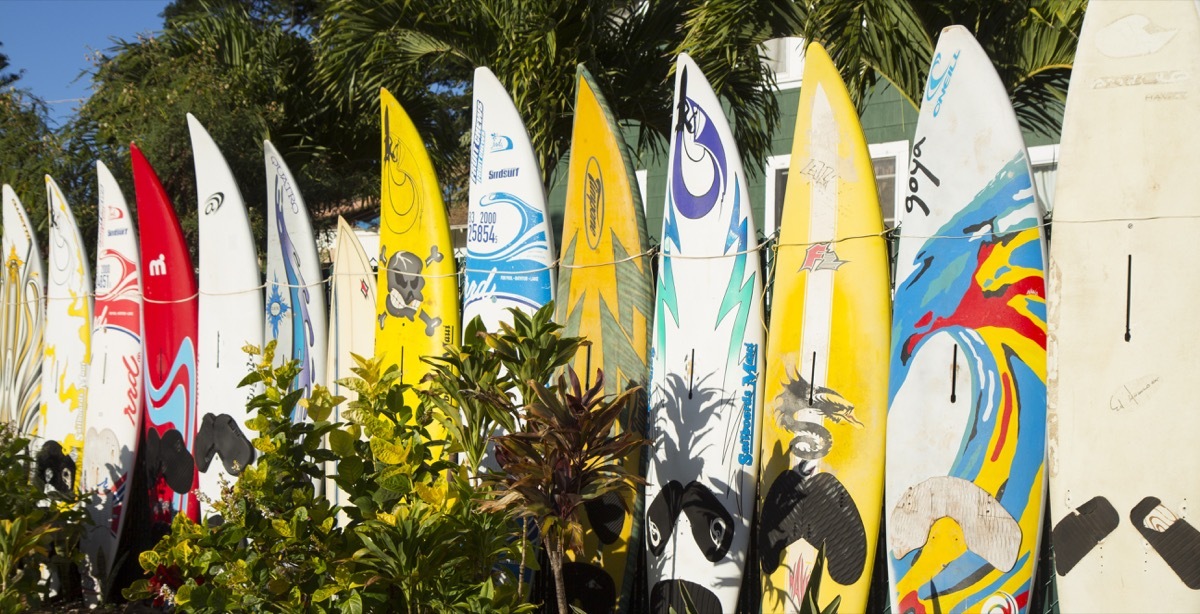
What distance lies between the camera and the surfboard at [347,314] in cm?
564

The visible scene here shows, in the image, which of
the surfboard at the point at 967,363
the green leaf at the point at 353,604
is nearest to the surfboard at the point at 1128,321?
the surfboard at the point at 967,363

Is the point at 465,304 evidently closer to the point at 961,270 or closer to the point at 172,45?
the point at 961,270

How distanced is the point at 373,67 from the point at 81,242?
2.09 metres

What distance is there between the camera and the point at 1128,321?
3553 mm

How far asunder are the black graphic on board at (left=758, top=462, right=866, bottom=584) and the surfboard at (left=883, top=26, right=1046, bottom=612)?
0.13 meters

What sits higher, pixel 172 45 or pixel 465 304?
pixel 172 45

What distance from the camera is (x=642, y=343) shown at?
15.2 ft

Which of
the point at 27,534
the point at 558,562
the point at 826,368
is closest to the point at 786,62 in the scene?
the point at 826,368

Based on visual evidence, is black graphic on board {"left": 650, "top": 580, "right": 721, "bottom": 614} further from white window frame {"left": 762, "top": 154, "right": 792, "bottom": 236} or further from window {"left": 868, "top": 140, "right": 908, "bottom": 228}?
white window frame {"left": 762, "top": 154, "right": 792, "bottom": 236}

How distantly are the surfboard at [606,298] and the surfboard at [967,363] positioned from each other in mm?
1093

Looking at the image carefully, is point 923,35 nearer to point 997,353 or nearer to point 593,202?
point 593,202

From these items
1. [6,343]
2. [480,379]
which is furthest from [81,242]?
[480,379]

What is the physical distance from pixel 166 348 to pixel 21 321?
161 centimetres

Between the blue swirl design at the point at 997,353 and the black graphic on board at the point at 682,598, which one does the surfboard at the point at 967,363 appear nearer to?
the blue swirl design at the point at 997,353
